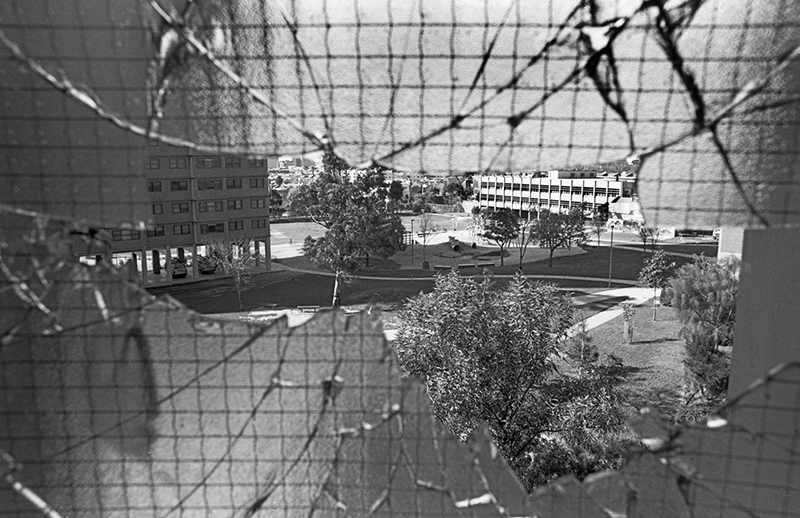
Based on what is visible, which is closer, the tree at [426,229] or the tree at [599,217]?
the tree at [599,217]

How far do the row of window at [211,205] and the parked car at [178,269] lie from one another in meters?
2.51

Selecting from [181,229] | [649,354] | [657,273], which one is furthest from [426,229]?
[181,229]

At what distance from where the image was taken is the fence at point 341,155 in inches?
29.7

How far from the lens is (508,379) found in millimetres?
4082

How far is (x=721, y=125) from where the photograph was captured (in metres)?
0.75

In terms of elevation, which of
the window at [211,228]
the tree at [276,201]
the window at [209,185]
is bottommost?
the window at [211,228]

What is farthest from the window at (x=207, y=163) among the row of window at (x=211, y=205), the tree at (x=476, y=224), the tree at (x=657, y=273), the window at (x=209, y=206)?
the tree at (x=476, y=224)

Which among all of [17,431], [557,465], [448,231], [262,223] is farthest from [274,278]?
[17,431]

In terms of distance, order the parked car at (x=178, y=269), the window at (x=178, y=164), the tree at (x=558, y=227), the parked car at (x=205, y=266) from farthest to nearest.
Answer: the tree at (x=558, y=227) < the parked car at (x=178, y=269) < the parked car at (x=205, y=266) < the window at (x=178, y=164)

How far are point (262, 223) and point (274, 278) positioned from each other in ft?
7.98

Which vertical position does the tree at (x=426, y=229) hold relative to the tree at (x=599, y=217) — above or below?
below

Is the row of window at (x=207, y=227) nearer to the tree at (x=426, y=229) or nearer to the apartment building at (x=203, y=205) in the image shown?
the apartment building at (x=203, y=205)

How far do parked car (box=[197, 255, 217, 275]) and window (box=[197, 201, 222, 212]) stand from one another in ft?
8.75

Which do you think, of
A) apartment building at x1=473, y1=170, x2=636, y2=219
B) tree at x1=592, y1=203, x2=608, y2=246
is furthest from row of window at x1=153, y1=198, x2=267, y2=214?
tree at x1=592, y1=203, x2=608, y2=246
